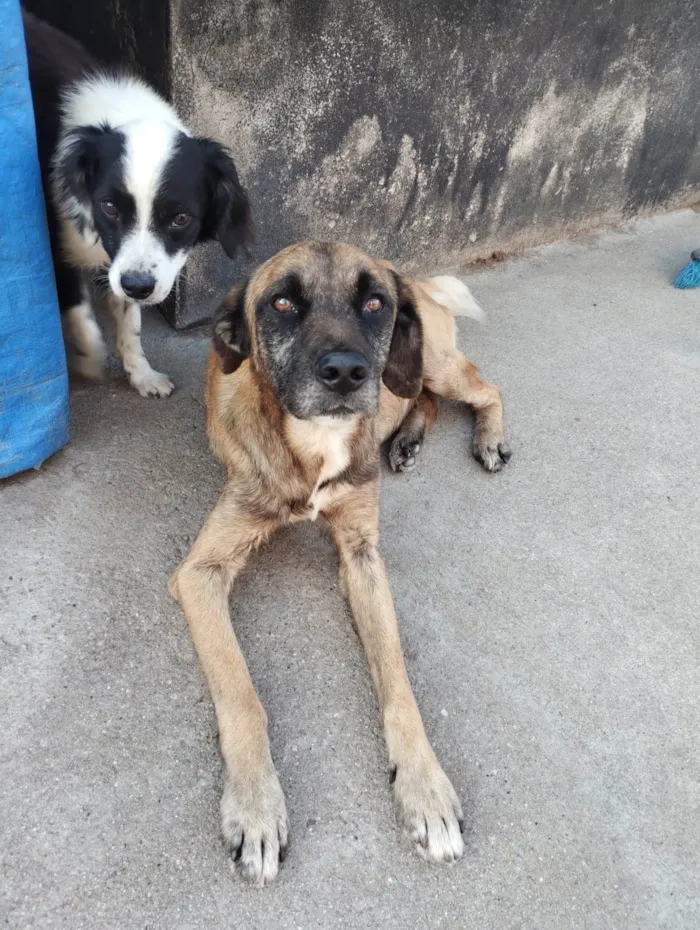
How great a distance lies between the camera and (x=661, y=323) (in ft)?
15.2

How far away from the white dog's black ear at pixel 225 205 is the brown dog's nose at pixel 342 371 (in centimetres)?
109

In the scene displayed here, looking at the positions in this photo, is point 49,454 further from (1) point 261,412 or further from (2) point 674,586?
(2) point 674,586

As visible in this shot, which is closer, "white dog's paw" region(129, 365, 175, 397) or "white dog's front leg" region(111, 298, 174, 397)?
"white dog's front leg" region(111, 298, 174, 397)

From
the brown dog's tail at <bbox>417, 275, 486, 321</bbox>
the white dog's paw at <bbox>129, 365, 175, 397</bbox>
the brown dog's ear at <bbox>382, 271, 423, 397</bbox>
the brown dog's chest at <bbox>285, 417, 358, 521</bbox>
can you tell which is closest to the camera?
the brown dog's chest at <bbox>285, 417, 358, 521</bbox>

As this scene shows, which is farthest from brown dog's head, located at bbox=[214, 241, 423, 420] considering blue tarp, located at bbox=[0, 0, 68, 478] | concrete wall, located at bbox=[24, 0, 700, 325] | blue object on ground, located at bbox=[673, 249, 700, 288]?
blue object on ground, located at bbox=[673, 249, 700, 288]

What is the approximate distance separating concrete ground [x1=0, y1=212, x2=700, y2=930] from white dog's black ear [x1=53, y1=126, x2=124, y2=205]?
1.01m

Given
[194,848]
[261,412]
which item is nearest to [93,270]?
[261,412]

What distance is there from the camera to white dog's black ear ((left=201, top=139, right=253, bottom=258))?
9.34ft

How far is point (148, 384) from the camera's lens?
3.42 m

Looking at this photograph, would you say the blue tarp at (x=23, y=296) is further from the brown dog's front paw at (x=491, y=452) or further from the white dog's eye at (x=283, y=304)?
the brown dog's front paw at (x=491, y=452)

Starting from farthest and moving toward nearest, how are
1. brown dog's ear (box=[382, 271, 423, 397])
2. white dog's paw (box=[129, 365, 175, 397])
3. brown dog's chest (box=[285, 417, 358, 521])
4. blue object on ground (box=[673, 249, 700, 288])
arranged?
1. blue object on ground (box=[673, 249, 700, 288])
2. white dog's paw (box=[129, 365, 175, 397])
3. brown dog's ear (box=[382, 271, 423, 397])
4. brown dog's chest (box=[285, 417, 358, 521])

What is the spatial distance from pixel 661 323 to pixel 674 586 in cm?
235

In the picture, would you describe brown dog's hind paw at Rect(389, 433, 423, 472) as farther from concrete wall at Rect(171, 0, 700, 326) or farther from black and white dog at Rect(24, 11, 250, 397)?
concrete wall at Rect(171, 0, 700, 326)

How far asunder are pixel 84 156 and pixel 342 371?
136 centimetres
